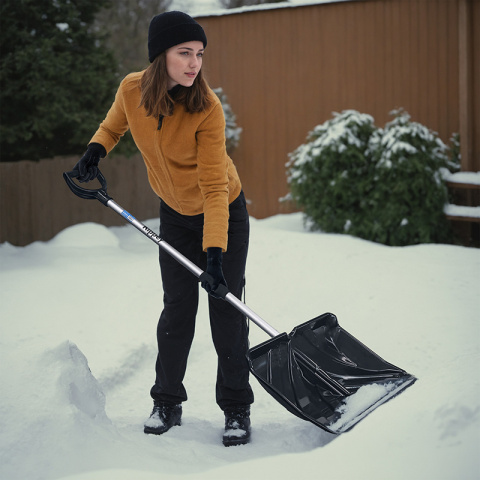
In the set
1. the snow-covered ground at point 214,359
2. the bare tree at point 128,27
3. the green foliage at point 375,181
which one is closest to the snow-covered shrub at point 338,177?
the green foliage at point 375,181

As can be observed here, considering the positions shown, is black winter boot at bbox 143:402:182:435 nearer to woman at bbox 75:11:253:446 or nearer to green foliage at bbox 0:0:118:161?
woman at bbox 75:11:253:446

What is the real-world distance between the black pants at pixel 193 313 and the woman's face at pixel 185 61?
589 millimetres

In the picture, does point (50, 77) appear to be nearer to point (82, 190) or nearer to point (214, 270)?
point (82, 190)

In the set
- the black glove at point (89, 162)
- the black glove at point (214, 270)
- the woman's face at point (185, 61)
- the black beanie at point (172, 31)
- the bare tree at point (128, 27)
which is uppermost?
the bare tree at point (128, 27)

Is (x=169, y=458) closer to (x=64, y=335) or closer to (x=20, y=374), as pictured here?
(x=20, y=374)

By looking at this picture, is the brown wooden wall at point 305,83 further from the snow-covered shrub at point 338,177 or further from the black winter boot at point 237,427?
the black winter boot at point 237,427

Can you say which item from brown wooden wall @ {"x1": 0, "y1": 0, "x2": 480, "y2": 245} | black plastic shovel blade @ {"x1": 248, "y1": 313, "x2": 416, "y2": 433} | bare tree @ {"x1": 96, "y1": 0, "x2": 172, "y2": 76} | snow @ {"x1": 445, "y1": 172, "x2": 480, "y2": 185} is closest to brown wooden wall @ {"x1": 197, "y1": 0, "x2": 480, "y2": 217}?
brown wooden wall @ {"x1": 0, "y1": 0, "x2": 480, "y2": 245}

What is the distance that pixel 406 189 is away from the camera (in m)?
6.03

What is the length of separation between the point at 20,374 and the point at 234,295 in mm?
983

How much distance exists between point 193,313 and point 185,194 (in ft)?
1.79

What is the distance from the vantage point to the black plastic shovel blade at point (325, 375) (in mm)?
2699

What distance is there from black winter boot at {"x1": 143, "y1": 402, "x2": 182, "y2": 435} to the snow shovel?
61cm

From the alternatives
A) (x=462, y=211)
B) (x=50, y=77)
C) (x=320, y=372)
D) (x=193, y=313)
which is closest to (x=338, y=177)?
(x=462, y=211)

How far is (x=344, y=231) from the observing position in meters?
6.42
